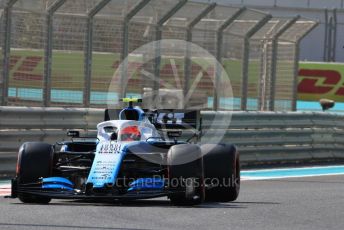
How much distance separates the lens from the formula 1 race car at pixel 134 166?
10586 millimetres

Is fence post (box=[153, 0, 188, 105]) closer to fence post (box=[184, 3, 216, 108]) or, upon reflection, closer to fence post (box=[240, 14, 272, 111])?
fence post (box=[184, 3, 216, 108])

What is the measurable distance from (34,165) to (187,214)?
198cm

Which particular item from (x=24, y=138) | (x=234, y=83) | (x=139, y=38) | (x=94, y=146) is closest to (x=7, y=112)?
(x=24, y=138)

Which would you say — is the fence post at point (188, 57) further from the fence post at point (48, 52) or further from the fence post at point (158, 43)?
the fence post at point (48, 52)

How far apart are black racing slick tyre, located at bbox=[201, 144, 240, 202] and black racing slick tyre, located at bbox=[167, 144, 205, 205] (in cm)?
75

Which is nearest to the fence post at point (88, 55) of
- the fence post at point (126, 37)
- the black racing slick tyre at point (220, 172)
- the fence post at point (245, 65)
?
the fence post at point (126, 37)

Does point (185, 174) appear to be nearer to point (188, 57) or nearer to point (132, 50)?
point (132, 50)

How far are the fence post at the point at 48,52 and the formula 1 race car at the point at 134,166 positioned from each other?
12.4 feet

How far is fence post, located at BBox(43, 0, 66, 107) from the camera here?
15.4 meters

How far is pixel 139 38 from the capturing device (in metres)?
17.5

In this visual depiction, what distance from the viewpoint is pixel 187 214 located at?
9.80 m

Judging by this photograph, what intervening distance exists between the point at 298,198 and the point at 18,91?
4.98m

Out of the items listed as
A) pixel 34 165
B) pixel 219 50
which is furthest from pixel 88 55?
pixel 34 165

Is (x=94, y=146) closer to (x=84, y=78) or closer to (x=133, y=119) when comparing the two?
(x=133, y=119)
